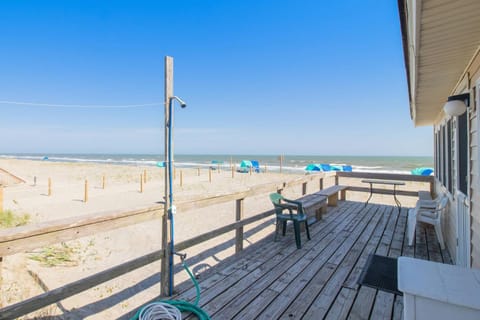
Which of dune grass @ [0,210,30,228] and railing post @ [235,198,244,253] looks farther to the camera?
dune grass @ [0,210,30,228]

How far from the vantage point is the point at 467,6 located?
141 centimetres

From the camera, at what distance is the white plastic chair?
11.4 feet

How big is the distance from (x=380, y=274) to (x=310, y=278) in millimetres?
783

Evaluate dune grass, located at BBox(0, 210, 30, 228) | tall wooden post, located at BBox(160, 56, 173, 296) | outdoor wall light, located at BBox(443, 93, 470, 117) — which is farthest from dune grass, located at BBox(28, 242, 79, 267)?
outdoor wall light, located at BBox(443, 93, 470, 117)

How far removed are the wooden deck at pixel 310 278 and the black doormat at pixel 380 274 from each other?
0.26 feet

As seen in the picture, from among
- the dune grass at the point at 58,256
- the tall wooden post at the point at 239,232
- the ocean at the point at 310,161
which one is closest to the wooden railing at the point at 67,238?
the tall wooden post at the point at 239,232

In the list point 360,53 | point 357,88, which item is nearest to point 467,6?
point 360,53

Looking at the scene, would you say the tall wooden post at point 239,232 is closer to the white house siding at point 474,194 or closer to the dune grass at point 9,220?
the white house siding at point 474,194

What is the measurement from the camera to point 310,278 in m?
2.47

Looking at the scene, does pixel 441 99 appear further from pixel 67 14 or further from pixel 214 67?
pixel 214 67

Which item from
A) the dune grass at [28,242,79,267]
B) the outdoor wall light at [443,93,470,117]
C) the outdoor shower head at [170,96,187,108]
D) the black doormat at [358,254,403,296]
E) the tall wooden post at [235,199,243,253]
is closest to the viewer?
the outdoor shower head at [170,96,187,108]

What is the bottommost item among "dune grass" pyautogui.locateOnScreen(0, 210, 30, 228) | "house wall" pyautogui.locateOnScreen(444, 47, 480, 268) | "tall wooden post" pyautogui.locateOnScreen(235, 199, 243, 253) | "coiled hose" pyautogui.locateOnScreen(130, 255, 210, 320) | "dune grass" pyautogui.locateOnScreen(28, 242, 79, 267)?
"dune grass" pyautogui.locateOnScreen(28, 242, 79, 267)

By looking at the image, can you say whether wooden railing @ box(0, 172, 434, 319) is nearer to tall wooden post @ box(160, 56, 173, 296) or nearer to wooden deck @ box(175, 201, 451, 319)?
tall wooden post @ box(160, 56, 173, 296)

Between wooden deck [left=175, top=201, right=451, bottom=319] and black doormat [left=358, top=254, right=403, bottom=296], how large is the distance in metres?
0.08
